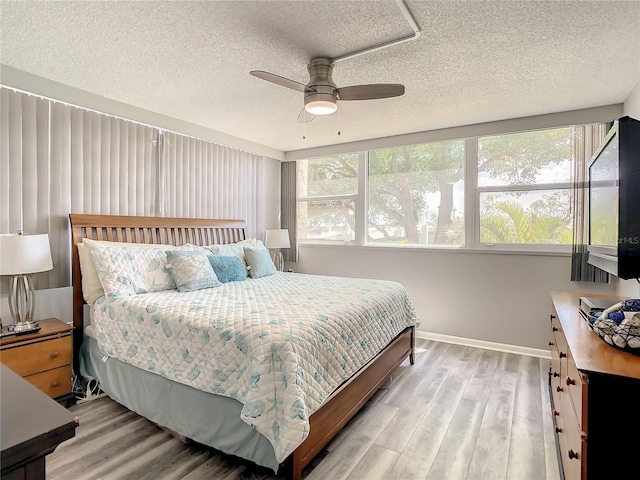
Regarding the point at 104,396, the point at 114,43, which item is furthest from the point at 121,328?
the point at 114,43

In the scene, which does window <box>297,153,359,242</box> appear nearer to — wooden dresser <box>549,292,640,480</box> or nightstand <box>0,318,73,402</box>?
nightstand <box>0,318,73,402</box>

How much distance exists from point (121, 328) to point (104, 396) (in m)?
0.75

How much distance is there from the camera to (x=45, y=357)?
233cm

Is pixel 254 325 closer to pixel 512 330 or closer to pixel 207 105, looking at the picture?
pixel 207 105

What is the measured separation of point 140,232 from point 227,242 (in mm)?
1076

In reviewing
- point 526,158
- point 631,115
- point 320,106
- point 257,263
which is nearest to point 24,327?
point 257,263

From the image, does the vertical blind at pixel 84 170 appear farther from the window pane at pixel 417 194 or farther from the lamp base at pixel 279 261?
the window pane at pixel 417 194

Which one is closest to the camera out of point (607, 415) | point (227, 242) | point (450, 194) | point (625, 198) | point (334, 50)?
point (607, 415)

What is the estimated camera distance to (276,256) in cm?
489

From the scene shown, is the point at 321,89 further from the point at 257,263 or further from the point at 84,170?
the point at 84,170

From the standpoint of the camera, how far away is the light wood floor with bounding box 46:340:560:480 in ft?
5.97

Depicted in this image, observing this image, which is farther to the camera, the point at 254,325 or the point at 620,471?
the point at 254,325

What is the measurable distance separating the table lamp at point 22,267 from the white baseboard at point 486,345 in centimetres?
378

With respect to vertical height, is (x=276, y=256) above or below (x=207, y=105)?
below
